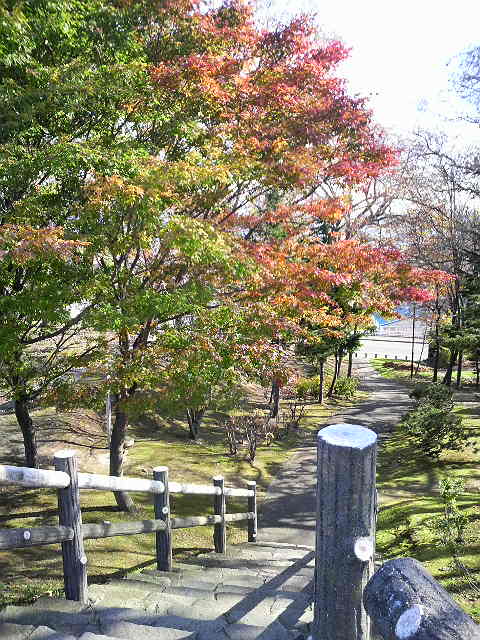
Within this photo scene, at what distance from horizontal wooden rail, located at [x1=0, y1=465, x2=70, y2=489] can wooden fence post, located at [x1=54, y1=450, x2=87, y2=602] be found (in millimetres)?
64

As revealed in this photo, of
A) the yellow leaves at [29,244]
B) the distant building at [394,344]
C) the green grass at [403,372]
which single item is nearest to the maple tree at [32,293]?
the yellow leaves at [29,244]

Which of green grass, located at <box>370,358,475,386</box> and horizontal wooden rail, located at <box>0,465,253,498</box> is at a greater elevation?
horizontal wooden rail, located at <box>0,465,253,498</box>

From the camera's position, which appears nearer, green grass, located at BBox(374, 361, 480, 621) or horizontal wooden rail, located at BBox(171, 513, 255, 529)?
horizontal wooden rail, located at BBox(171, 513, 255, 529)

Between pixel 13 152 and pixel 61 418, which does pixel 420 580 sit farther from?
pixel 61 418

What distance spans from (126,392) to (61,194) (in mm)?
3471

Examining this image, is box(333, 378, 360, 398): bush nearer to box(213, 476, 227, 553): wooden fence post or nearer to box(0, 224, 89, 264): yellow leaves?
box(213, 476, 227, 553): wooden fence post

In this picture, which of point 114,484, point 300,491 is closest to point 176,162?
point 114,484

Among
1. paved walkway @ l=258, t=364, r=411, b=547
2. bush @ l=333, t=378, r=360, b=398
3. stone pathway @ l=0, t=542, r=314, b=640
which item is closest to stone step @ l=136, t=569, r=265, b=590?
stone pathway @ l=0, t=542, r=314, b=640

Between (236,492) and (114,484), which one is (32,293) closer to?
(114,484)

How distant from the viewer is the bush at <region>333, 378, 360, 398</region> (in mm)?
24523

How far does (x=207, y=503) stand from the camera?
10492 mm

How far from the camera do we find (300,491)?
38.1ft

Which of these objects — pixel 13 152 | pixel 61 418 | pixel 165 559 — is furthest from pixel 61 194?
pixel 61 418

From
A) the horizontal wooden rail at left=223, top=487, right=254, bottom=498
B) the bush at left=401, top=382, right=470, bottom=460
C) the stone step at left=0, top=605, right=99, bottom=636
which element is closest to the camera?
the stone step at left=0, top=605, right=99, bottom=636
